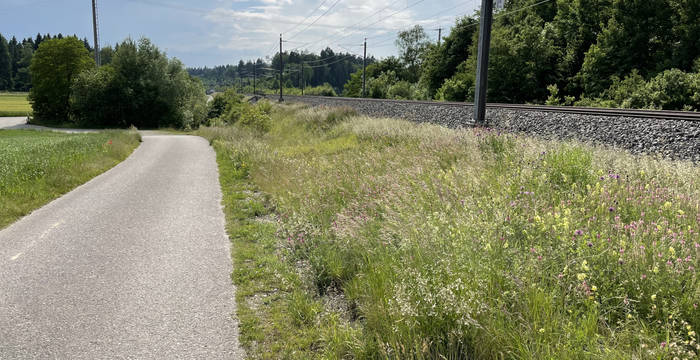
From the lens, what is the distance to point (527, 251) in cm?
385

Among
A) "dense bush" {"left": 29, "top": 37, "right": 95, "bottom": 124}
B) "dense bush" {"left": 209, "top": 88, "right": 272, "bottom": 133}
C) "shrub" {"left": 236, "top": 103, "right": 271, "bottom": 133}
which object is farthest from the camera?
"dense bush" {"left": 29, "top": 37, "right": 95, "bottom": 124}

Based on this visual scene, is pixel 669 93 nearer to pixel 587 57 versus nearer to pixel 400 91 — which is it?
pixel 587 57

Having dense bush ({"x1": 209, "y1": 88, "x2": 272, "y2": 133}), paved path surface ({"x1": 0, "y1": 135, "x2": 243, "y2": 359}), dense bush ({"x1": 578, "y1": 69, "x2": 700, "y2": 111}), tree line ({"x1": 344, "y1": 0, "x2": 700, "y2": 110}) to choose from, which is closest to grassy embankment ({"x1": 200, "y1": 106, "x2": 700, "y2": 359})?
paved path surface ({"x1": 0, "y1": 135, "x2": 243, "y2": 359})

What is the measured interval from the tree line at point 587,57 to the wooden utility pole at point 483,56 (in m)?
15.0

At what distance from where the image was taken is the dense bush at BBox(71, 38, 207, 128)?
58188mm

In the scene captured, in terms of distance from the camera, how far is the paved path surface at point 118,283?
13.4ft

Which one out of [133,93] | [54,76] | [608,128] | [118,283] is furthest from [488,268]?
[54,76]

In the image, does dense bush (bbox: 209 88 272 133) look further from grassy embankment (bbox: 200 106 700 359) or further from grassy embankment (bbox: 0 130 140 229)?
grassy embankment (bbox: 200 106 700 359)

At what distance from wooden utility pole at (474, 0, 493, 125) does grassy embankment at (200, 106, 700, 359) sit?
632cm

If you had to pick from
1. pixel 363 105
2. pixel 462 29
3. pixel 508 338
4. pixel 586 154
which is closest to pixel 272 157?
pixel 586 154

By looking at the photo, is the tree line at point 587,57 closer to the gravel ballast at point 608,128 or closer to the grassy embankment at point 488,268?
the gravel ballast at point 608,128

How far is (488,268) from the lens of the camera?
3.54m

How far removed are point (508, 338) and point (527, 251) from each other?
1002 millimetres

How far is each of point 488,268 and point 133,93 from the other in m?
64.9
